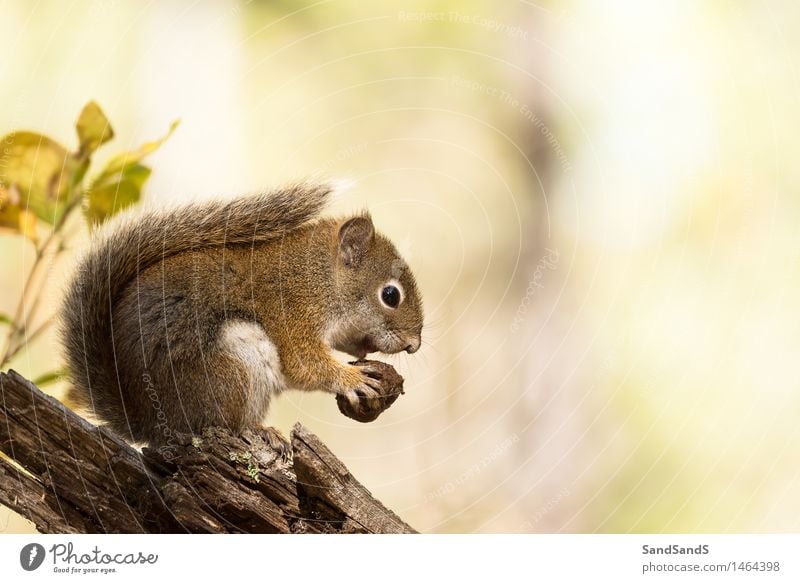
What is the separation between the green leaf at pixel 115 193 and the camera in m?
1.74

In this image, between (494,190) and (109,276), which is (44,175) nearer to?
(109,276)

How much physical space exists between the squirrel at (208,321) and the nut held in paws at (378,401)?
0.02 m

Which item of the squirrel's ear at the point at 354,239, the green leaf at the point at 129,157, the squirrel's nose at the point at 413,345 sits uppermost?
the squirrel's ear at the point at 354,239

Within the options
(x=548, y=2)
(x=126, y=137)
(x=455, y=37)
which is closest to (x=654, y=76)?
(x=548, y=2)

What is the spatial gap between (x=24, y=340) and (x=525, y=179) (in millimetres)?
1726

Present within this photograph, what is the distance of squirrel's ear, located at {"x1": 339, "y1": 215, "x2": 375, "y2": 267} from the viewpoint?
207 centimetres

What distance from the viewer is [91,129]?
1679 mm

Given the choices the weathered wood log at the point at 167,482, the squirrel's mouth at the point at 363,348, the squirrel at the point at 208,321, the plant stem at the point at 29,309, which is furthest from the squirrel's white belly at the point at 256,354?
the plant stem at the point at 29,309

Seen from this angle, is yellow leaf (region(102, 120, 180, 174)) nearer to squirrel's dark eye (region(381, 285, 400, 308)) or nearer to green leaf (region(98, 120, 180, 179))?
green leaf (region(98, 120, 180, 179))

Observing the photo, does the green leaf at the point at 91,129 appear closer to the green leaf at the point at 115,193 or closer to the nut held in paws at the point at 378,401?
the green leaf at the point at 115,193

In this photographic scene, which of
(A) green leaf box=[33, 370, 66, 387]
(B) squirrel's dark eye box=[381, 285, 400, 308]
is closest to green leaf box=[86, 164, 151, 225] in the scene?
(A) green leaf box=[33, 370, 66, 387]

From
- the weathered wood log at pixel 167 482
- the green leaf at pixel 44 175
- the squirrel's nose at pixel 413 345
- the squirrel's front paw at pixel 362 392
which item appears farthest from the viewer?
the squirrel's nose at pixel 413 345

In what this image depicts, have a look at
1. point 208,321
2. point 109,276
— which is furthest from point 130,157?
point 208,321
